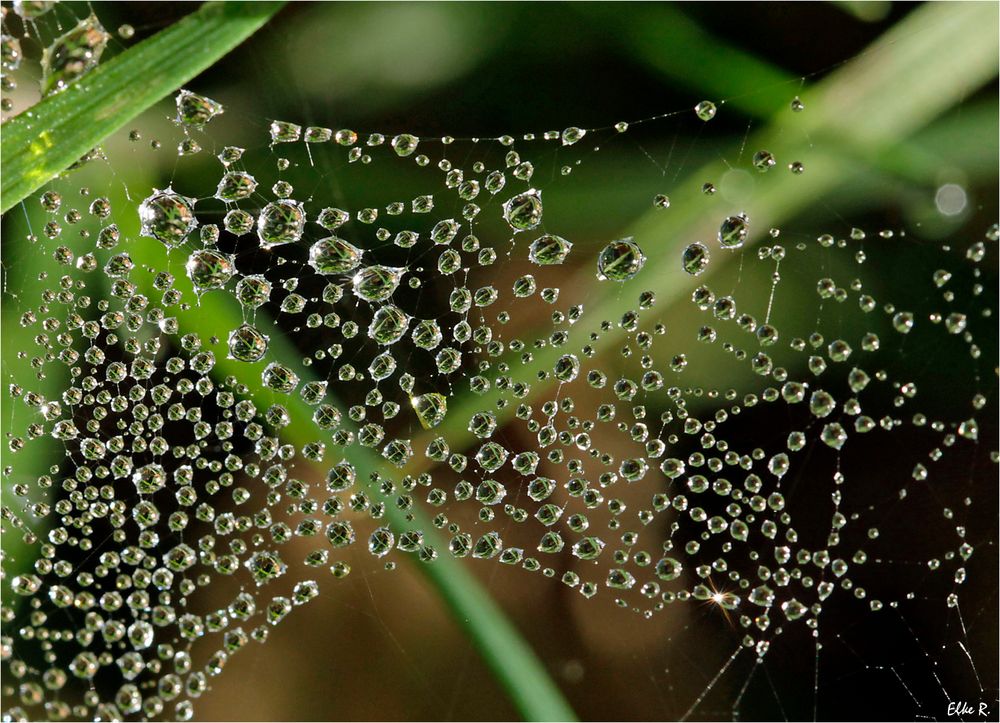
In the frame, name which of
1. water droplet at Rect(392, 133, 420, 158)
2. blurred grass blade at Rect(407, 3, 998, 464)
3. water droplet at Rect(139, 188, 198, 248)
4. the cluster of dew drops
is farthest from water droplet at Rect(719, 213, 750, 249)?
water droplet at Rect(139, 188, 198, 248)

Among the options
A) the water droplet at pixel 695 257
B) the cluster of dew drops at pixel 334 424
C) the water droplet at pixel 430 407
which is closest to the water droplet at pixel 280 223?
the cluster of dew drops at pixel 334 424

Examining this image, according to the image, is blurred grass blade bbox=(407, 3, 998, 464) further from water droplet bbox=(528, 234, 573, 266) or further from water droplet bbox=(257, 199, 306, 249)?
water droplet bbox=(257, 199, 306, 249)

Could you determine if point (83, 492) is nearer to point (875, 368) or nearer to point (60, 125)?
point (60, 125)

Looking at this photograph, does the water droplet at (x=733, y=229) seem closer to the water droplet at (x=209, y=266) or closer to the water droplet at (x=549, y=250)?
the water droplet at (x=549, y=250)

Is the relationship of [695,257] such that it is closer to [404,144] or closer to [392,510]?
[404,144]

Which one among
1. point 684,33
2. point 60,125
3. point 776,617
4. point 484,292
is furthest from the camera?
point 684,33

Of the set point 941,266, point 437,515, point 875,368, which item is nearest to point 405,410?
point 437,515
